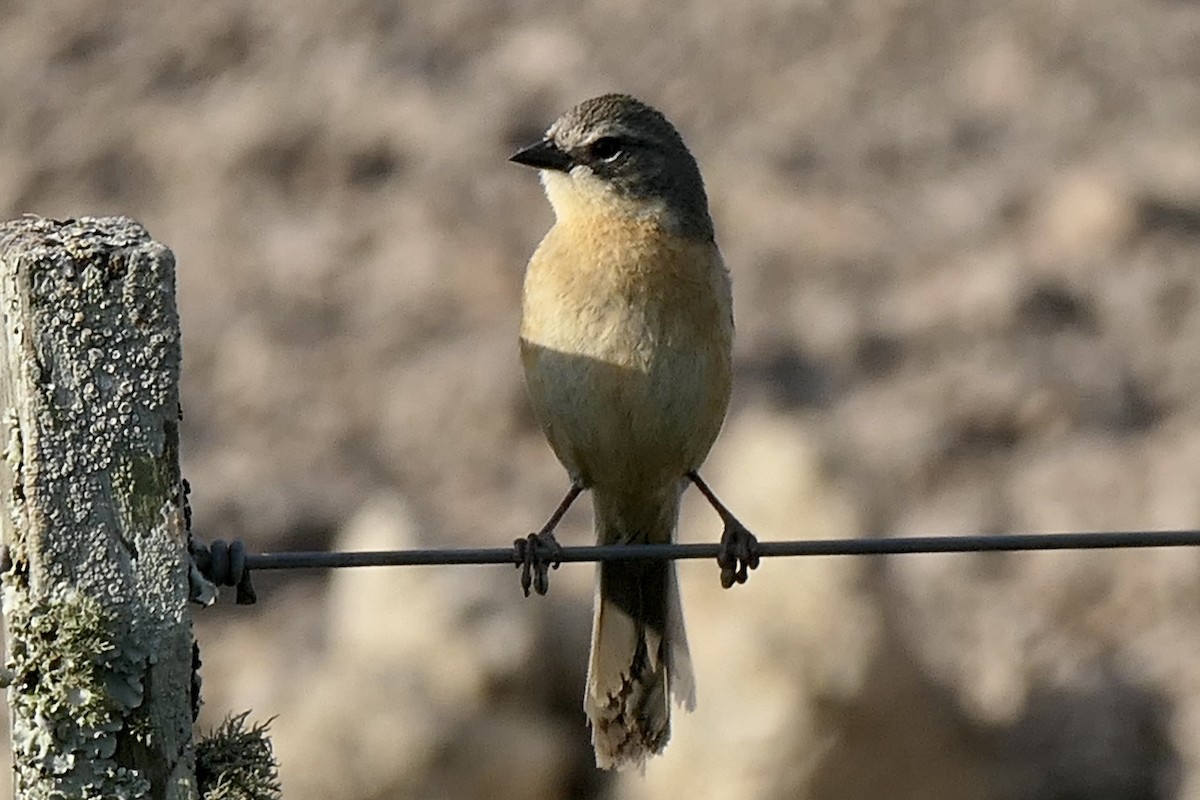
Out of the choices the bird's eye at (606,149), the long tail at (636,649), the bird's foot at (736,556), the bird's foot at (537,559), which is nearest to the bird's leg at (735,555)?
the bird's foot at (736,556)

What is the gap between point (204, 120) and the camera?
14695 mm

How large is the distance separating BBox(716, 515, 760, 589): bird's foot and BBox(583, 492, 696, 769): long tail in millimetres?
308

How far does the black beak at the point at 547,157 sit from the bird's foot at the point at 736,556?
1.26 metres

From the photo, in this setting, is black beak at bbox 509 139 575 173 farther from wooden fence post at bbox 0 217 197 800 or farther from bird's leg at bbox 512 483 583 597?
wooden fence post at bbox 0 217 197 800

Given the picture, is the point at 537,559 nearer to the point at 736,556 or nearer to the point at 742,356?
the point at 736,556

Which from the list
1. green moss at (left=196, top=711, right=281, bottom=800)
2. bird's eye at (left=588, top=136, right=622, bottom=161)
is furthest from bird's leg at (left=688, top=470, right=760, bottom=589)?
green moss at (left=196, top=711, right=281, bottom=800)

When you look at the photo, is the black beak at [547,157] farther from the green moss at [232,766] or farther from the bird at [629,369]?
the green moss at [232,766]

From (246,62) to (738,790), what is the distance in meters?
7.98

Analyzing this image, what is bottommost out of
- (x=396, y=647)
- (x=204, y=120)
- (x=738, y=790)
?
(x=738, y=790)

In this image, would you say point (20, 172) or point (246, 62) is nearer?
point (20, 172)

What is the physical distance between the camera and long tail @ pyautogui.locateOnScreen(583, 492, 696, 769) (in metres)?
6.39

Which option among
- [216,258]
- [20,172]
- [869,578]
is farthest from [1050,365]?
[20,172]

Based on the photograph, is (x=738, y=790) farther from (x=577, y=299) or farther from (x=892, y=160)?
(x=892, y=160)

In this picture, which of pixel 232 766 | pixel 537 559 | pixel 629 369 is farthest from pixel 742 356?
pixel 232 766
